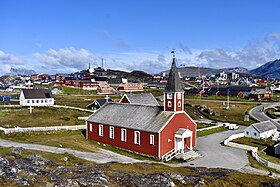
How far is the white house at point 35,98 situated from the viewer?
72.3m

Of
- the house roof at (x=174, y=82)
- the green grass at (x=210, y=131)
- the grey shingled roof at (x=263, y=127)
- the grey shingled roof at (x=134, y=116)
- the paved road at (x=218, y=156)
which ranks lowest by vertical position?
the paved road at (x=218, y=156)

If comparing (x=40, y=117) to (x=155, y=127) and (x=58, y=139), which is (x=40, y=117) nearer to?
(x=58, y=139)

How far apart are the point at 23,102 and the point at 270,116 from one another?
176 ft

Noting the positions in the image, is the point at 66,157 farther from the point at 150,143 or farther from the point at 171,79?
the point at 171,79

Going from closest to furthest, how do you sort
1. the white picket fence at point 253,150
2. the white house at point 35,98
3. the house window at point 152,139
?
the white picket fence at point 253,150
the house window at point 152,139
the white house at point 35,98

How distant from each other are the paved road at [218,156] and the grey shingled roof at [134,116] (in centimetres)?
568

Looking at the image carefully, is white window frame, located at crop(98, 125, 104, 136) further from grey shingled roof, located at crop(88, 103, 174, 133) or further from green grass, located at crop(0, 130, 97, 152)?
green grass, located at crop(0, 130, 97, 152)

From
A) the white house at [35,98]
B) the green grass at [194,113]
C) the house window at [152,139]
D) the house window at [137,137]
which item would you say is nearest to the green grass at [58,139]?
the house window at [137,137]

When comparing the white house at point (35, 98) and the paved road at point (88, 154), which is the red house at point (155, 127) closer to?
the paved road at point (88, 154)

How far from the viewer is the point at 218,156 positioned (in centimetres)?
3600

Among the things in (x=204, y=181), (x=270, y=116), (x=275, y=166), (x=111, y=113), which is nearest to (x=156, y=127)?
(x=111, y=113)

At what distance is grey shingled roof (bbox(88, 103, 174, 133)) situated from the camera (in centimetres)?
3612

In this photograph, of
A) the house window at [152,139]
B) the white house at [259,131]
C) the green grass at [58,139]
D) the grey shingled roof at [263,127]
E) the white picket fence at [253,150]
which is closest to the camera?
the white picket fence at [253,150]

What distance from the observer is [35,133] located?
4275 centimetres
